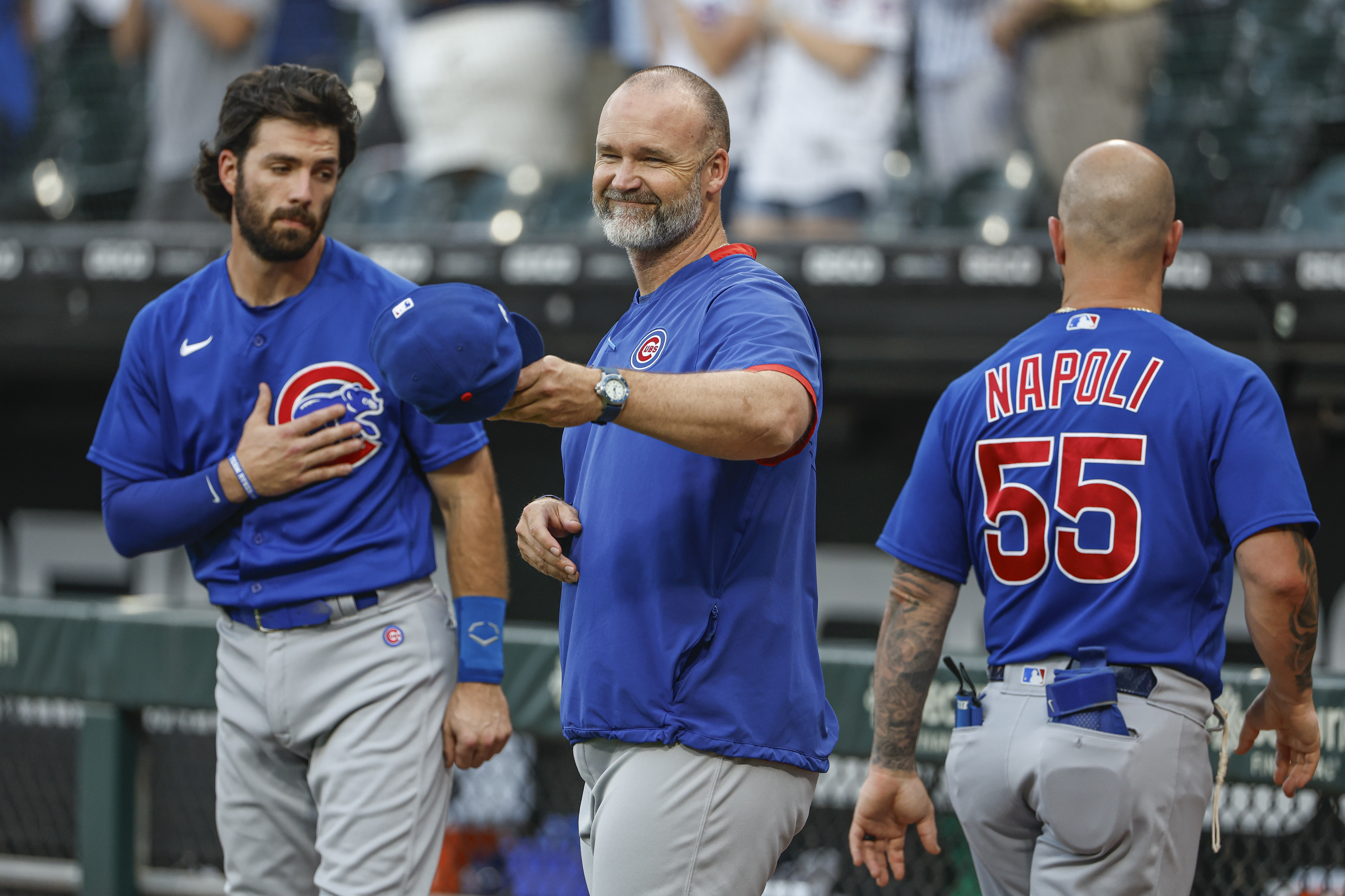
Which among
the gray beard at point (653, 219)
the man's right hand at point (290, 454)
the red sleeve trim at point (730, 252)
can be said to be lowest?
the man's right hand at point (290, 454)

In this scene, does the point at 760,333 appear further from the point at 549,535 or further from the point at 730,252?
the point at 549,535

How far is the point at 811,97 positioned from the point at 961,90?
69cm

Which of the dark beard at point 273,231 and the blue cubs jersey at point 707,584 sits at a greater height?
the dark beard at point 273,231

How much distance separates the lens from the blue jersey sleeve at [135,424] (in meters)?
2.31

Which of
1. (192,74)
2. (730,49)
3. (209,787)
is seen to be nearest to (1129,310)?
(209,787)

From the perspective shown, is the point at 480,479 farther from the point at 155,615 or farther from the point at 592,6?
the point at 592,6

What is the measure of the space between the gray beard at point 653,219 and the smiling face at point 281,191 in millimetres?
671

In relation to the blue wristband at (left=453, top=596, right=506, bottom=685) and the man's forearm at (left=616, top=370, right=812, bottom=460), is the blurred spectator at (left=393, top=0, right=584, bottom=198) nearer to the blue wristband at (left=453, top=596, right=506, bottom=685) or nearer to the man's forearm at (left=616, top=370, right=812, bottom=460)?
the blue wristband at (left=453, top=596, right=506, bottom=685)

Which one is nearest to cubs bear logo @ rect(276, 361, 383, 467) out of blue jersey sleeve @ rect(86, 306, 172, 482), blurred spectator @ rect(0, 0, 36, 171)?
blue jersey sleeve @ rect(86, 306, 172, 482)

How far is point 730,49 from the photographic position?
491 cm

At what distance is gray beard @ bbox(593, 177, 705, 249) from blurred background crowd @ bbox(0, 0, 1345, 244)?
2451mm

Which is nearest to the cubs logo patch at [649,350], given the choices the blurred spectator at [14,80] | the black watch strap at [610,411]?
the black watch strap at [610,411]

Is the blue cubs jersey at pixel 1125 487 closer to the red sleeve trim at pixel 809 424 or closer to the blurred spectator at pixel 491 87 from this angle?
the red sleeve trim at pixel 809 424

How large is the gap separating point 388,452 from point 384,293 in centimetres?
28
